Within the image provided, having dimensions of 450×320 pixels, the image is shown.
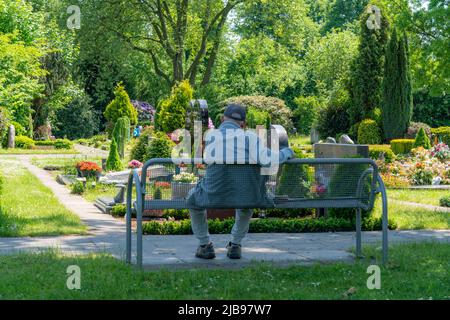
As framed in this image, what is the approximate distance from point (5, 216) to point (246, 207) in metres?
4.92

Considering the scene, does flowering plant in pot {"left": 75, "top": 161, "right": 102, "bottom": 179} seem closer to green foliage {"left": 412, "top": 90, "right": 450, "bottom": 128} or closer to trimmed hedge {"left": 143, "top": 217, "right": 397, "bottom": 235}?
trimmed hedge {"left": 143, "top": 217, "right": 397, "bottom": 235}

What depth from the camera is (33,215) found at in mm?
11078

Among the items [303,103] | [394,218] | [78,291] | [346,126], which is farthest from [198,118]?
[303,103]

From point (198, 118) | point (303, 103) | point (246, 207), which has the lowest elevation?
point (246, 207)

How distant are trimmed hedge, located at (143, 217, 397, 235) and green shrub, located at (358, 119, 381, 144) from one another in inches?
779

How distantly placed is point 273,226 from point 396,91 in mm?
20773

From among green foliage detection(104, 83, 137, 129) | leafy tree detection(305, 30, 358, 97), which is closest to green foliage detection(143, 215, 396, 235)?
green foliage detection(104, 83, 137, 129)

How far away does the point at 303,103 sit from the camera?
47.4 meters

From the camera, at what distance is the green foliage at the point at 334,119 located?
35.0 m

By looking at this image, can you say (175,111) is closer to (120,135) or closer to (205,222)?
(120,135)

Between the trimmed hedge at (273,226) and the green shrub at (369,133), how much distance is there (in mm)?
19783

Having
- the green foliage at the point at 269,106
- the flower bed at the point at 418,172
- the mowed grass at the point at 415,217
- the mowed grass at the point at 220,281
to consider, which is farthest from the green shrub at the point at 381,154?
the green foliage at the point at 269,106
